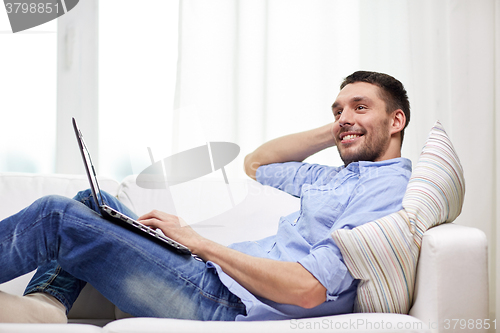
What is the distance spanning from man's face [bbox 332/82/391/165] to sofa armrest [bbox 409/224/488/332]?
0.44 meters

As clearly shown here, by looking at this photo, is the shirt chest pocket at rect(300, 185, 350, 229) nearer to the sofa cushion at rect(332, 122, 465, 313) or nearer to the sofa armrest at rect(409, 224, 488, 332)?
the sofa cushion at rect(332, 122, 465, 313)

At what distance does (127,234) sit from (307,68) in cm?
152

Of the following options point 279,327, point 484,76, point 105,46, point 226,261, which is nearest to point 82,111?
point 105,46

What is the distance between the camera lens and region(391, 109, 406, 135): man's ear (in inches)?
53.0

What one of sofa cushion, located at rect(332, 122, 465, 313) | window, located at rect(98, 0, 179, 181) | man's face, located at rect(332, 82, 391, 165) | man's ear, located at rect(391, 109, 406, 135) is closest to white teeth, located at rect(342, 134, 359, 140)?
man's face, located at rect(332, 82, 391, 165)

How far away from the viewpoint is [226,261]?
1.03 metres

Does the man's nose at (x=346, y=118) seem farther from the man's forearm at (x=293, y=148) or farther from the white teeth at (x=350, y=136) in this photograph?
the man's forearm at (x=293, y=148)

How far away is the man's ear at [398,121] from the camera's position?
135 cm

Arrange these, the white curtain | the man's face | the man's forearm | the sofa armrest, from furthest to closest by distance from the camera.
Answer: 1. the white curtain
2. the man's forearm
3. the man's face
4. the sofa armrest

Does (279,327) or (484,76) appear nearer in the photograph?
(279,327)

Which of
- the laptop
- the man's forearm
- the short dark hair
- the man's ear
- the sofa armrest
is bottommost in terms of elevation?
the sofa armrest

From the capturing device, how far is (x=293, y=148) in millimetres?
1609

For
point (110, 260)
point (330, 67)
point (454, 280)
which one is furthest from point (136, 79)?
point (454, 280)

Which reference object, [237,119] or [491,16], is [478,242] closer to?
[237,119]
